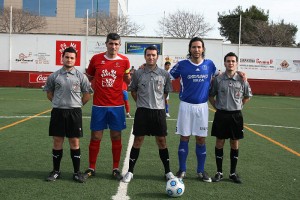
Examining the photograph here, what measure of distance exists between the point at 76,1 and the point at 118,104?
170ft

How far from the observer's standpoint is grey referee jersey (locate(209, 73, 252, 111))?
525 cm

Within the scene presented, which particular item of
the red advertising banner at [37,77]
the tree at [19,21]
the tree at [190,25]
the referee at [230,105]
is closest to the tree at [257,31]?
the tree at [190,25]

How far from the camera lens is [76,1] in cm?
5394

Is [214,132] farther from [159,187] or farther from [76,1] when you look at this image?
[76,1]

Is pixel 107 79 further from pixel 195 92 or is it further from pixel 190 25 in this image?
pixel 190 25

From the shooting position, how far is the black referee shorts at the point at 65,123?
5.03 m

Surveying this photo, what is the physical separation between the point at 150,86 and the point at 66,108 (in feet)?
3.91

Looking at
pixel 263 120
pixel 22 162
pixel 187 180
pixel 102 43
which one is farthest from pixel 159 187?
pixel 102 43

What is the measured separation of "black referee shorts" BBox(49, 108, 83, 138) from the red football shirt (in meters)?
0.39

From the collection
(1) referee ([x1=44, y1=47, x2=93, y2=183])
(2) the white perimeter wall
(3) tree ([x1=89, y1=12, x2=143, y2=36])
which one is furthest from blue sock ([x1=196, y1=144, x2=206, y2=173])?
(3) tree ([x1=89, y1=12, x2=143, y2=36])

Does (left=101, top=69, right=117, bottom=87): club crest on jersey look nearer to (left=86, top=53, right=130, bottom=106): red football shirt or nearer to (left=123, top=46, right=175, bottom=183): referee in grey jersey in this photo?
(left=86, top=53, right=130, bottom=106): red football shirt

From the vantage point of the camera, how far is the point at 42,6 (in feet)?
175

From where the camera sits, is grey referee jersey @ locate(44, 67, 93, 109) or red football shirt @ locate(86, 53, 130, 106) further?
red football shirt @ locate(86, 53, 130, 106)

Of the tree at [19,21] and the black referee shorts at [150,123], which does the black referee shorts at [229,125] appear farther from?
the tree at [19,21]
